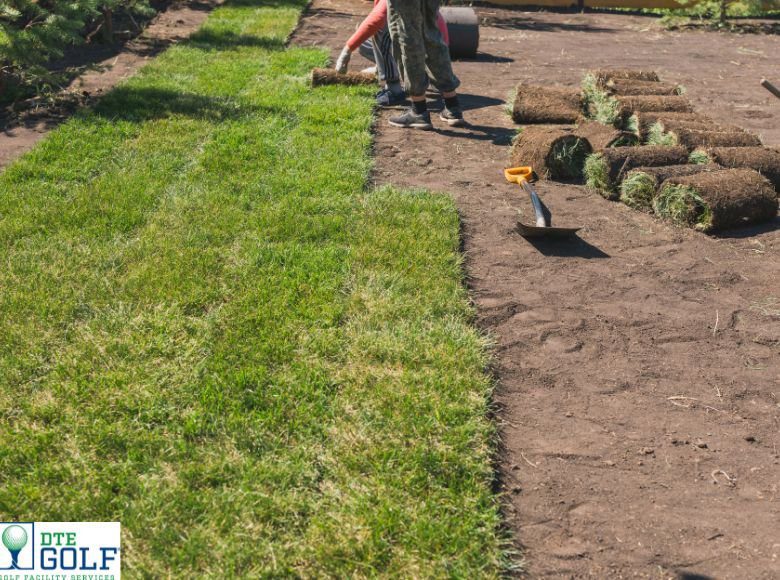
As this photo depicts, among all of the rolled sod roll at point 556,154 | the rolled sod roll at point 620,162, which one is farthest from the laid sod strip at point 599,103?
the rolled sod roll at point 620,162

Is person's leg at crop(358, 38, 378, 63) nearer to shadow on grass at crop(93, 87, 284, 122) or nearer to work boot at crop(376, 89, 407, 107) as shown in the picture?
work boot at crop(376, 89, 407, 107)

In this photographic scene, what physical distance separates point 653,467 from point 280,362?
1.64m

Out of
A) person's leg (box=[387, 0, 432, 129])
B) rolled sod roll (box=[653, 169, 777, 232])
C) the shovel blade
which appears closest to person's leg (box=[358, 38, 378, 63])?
person's leg (box=[387, 0, 432, 129])

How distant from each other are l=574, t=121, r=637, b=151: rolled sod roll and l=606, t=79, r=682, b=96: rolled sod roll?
0.88m

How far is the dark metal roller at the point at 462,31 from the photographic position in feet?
33.8

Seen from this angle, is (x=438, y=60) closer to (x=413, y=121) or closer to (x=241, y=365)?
(x=413, y=121)

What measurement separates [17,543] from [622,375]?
8.53ft

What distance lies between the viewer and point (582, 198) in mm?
6066

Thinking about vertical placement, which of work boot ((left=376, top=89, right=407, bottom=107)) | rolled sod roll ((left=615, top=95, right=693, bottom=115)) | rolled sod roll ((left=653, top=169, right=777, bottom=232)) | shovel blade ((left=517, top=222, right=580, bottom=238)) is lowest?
shovel blade ((left=517, top=222, right=580, bottom=238))

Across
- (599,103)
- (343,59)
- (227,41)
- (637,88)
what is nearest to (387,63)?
(343,59)

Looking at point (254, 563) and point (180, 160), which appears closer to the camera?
point (254, 563)

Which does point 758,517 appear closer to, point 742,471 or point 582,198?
point 742,471

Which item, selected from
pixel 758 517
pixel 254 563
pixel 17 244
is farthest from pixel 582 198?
pixel 254 563

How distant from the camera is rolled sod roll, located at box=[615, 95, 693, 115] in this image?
280 inches
